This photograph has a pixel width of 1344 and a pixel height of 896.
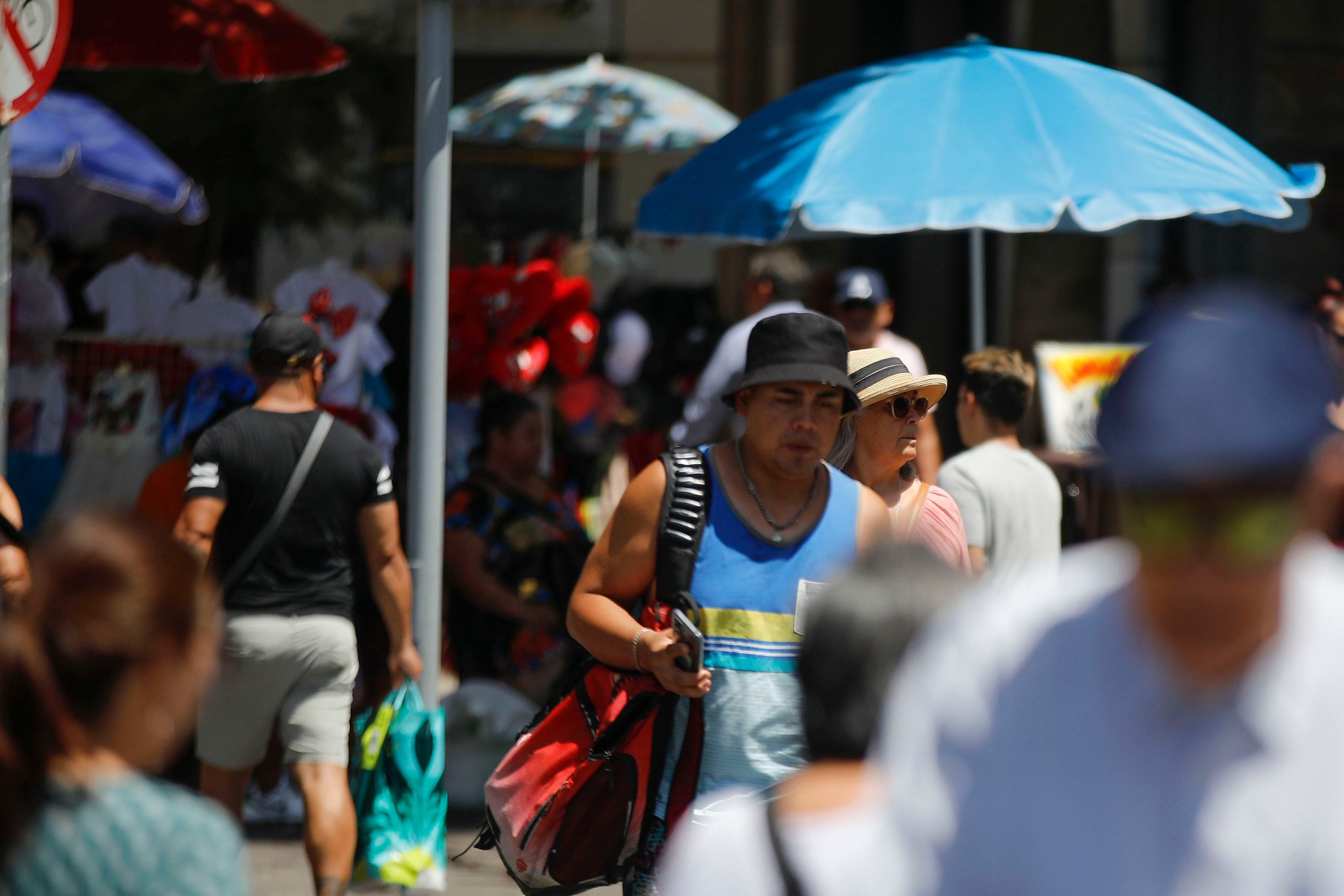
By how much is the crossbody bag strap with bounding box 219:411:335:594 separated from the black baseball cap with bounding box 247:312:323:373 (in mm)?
246

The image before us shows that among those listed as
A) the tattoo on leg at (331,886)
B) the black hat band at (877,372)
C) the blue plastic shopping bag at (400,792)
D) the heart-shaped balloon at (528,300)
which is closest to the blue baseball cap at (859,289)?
the heart-shaped balloon at (528,300)

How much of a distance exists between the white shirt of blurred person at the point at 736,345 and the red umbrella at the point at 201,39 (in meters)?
2.14

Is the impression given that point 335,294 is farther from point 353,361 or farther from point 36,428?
point 36,428

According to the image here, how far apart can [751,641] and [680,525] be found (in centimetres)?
29

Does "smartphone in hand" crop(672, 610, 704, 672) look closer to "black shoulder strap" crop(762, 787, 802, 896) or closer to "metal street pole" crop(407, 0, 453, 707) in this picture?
"black shoulder strap" crop(762, 787, 802, 896)

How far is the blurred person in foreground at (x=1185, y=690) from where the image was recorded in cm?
130

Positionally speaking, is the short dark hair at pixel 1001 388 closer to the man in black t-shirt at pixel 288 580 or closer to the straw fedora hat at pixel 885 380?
the straw fedora hat at pixel 885 380

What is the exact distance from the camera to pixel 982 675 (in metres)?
1.44

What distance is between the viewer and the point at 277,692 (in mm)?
4789

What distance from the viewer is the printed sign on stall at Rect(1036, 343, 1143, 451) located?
300 inches

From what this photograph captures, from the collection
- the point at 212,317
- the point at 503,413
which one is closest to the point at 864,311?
the point at 503,413

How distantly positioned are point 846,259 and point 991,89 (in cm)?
574

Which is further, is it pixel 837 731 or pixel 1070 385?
pixel 1070 385

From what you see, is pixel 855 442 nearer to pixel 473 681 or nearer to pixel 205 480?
pixel 205 480
